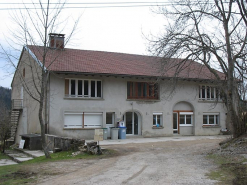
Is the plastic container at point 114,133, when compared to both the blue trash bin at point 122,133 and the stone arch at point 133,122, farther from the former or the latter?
the stone arch at point 133,122

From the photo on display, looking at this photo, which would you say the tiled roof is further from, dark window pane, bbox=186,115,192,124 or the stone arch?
dark window pane, bbox=186,115,192,124

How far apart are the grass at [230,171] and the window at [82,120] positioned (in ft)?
43.1

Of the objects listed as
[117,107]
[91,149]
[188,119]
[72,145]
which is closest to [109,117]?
[117,107]

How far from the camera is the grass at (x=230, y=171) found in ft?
26.8

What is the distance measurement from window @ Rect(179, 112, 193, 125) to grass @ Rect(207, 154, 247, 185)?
50.1ft

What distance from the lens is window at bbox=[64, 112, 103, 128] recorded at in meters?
23.1

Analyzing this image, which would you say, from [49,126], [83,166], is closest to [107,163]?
[83,166]

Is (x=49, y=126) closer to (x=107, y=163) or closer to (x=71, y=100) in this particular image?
(x=71, y=100)

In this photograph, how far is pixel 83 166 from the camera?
11.5 metres

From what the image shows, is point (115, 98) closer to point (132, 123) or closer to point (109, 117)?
point (109, 117)

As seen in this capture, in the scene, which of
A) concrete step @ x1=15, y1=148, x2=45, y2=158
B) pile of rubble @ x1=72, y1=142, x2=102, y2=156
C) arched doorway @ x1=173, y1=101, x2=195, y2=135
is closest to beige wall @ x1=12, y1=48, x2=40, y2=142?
concrete step @ x1=15, y1=148, x2=45, y2=158

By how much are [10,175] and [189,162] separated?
258 inches

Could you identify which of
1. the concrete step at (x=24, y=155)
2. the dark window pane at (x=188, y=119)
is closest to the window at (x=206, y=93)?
the dark window pane at (x=188, y=119)

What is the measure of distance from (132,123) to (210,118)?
7861 millimetres
